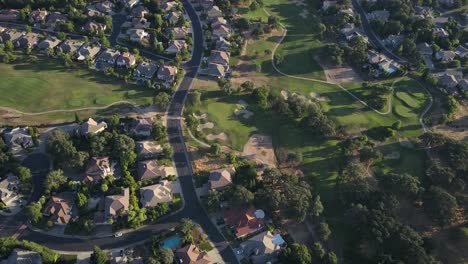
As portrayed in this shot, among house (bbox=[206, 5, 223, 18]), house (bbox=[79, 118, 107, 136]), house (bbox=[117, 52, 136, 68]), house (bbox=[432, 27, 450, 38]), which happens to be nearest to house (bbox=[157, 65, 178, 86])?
house (bbox=[117, 52, 136, 68])

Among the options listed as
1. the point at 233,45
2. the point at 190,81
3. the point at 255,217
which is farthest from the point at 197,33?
the point at 255,217

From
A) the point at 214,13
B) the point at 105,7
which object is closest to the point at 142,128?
the point at 214,13

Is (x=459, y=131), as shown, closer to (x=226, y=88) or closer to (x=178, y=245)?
(x=226, y=88)

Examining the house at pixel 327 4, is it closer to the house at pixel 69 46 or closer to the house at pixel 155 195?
the house at pixel 69 46

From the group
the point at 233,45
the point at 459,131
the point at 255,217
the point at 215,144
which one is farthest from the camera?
the point at 233,45

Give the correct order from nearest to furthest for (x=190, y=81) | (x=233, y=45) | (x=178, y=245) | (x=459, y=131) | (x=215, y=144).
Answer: (x=178, y=245) → (x=215, y=144) → (x=459, y=131) → (x=190, y=81) → (x=233, y=45)

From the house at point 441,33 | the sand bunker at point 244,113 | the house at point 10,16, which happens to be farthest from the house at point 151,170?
the house at point 441,33

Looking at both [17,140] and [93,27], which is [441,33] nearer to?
[93,27]
